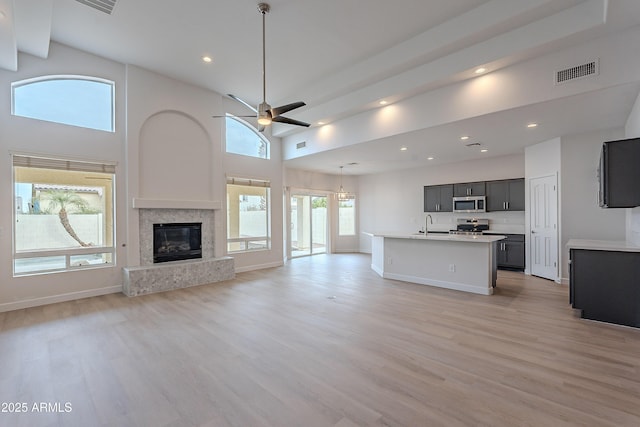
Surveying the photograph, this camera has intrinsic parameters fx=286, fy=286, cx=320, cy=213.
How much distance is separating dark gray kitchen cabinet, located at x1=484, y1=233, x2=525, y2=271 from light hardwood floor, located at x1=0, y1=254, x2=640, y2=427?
2.35 metres

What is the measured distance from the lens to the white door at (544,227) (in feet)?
19.1

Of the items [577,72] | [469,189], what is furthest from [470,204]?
[577,72]

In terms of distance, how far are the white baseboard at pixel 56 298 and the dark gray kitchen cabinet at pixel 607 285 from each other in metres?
7.41

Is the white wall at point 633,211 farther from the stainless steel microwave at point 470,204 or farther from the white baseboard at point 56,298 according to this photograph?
the white baseboard at point 56,298

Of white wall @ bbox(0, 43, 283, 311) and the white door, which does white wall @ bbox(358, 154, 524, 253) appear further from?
white wall @ bbox(0, 43, 283, 311)

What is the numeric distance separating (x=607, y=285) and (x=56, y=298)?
26.5 ft

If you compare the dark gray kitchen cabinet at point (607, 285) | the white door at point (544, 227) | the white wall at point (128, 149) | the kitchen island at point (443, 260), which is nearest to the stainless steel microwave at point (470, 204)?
the white door at point (544, 227)

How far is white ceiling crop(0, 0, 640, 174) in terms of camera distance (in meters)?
3.56

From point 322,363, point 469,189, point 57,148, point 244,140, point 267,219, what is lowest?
point 322,363

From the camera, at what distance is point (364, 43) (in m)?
4.59

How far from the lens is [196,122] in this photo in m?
6.38

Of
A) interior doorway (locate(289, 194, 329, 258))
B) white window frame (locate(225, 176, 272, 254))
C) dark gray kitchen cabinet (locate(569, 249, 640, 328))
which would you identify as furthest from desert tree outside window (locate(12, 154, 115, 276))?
dark gray kitchen cabinet (locate(569, 249, 640, 328))

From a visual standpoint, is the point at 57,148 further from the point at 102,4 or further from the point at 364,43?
the point at 364,43

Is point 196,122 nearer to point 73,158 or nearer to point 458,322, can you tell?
point 73,158
